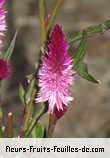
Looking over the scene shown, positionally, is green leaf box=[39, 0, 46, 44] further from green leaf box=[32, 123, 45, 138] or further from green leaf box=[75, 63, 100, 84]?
green leaf box=[32, 123, 45, 138]

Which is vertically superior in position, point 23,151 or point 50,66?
point 50,66

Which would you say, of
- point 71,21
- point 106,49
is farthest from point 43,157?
point 71,21

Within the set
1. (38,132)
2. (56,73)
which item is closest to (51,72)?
(56,73)

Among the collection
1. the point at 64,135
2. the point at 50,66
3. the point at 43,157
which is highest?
the point at 50,66

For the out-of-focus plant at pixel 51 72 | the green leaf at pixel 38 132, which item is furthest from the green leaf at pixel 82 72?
the green leaf at pixel 38 132

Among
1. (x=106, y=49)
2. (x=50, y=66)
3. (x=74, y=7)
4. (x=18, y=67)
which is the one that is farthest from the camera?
(x=74, y=7)

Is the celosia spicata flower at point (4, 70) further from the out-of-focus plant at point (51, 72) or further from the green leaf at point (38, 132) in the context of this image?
the green leaf at point (38, 132)

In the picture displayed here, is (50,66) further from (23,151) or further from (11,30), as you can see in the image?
(11,30)

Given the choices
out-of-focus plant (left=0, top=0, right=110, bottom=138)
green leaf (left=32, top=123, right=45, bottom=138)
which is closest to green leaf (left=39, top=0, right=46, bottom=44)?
out-of-focus plant (left=0, top=0, right=110, bottom=138)
